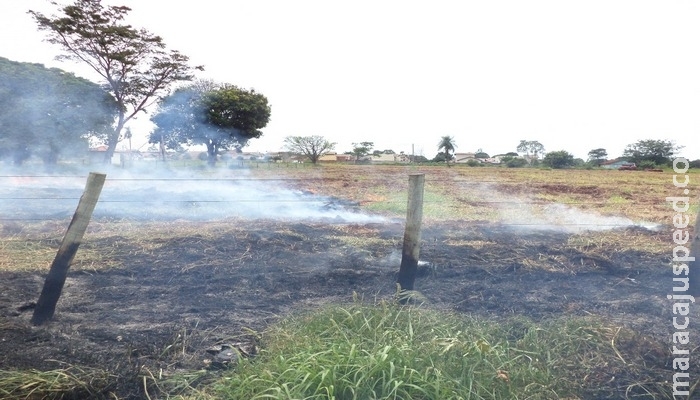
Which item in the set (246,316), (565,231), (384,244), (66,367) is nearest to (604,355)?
(246,316)

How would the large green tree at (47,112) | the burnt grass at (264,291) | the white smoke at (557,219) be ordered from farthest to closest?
the large green tree at (47,112) < the white smoke at (557,219) < the burnt grass at (264,291)

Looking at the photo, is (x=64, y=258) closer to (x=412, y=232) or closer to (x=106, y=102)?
(x=412, y=232)

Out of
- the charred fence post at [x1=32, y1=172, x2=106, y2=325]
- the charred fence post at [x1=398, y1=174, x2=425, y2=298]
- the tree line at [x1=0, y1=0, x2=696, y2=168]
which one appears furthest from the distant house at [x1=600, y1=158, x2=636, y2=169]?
the charred fence post at [x1=32, y1=172, x2=106, y2=325]

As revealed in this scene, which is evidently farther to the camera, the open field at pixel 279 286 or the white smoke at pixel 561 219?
the white smoke at pixel 561 219

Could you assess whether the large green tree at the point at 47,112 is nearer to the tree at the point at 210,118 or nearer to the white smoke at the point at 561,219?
the tree at the point at 210,118

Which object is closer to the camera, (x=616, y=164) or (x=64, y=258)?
(x=64, y=258)

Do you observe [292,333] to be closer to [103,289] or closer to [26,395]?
[26,395]

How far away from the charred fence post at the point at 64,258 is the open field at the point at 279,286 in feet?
0.54

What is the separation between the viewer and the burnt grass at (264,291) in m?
3.02

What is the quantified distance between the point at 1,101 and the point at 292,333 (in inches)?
858

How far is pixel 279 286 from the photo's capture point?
4664 mm

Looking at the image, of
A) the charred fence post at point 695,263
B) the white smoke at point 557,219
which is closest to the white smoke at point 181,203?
the white smoke at point 557,219

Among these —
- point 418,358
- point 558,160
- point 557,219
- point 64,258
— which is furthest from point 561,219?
point 558,160

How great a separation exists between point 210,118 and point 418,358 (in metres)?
24.1
